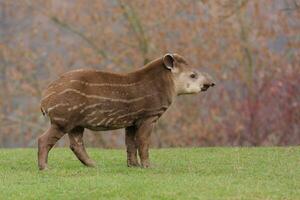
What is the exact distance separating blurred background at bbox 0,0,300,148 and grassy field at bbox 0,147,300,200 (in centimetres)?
1263

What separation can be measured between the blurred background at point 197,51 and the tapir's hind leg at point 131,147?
564 inches

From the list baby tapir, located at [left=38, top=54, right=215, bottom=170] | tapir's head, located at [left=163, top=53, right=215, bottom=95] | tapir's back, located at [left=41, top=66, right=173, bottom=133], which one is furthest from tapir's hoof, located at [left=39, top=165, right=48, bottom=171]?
tapir's head, located at [left=163, top=53, right=215, bottom=95]

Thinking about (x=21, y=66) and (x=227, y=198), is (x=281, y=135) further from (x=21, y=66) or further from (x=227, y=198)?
(x=227, y=198)

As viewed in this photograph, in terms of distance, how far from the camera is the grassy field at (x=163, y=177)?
10.8 m

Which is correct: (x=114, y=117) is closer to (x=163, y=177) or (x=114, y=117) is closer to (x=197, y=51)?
(x=163, y=177)

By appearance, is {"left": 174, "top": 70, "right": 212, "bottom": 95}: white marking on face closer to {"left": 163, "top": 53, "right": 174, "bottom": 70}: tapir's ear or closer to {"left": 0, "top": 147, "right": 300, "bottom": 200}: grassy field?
{"left": 163, "top": 53, "right": 174, "bottom": 70}: tapir's ear

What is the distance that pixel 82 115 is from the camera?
12688mm


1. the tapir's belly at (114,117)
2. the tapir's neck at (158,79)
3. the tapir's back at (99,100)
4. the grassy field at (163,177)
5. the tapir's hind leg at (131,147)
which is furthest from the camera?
the tapir's hind leg at (131,147)

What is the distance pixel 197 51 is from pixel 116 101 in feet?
58.8

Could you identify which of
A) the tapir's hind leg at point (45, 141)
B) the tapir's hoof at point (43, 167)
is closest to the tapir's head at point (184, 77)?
the tapir's hind leg at point (45, 141)

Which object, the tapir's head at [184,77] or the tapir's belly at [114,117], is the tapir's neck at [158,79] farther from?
the tapir's belly at [114,117]

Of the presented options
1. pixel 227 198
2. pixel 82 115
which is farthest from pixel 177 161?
pixel 227 198

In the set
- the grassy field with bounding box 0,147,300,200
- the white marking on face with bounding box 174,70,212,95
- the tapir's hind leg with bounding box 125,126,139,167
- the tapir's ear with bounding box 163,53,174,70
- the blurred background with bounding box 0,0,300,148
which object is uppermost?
the blurred background with bounding box 0,0,300,148

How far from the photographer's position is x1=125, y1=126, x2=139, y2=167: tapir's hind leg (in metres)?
13.4
